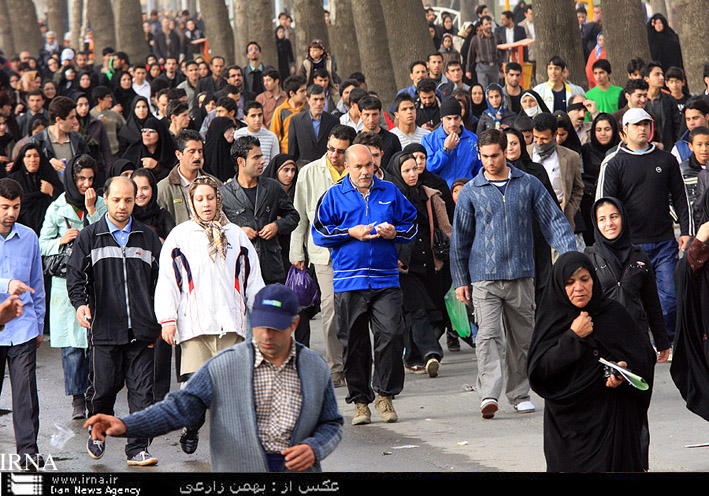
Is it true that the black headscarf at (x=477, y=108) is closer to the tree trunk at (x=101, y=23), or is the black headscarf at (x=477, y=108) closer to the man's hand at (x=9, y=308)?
the man's hand at (x=9, y=308)

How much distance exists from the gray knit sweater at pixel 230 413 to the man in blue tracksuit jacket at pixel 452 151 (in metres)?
7.12

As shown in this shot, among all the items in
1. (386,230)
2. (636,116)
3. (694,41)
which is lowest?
(386,230)

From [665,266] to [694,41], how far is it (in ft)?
24.9

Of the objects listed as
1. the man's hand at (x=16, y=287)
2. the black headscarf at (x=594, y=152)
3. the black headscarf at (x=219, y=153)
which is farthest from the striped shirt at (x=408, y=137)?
the man's hand at (x=16, y=287)

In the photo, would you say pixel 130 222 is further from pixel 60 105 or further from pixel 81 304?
pixel 60 105

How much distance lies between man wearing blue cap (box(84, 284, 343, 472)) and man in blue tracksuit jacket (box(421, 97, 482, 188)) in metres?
7.06

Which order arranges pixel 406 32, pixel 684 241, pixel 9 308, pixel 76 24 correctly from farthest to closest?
pixel 76 24, pixel 406 32, pixel 684 241, pixel 9 308

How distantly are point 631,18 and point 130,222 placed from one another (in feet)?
40.6

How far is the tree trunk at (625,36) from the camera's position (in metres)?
19.3

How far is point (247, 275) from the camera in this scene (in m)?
8.49

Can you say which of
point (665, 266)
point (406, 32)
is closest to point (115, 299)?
point (665, 266)

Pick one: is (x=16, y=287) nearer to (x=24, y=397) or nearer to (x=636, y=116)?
(x=24, y=397)

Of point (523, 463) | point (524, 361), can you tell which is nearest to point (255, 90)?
point (524, 361)

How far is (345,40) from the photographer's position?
24.0 m
